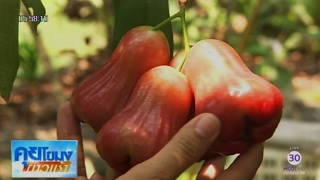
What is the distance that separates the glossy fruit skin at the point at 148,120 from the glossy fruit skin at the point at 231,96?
0.02m

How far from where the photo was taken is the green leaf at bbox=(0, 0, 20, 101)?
59cm

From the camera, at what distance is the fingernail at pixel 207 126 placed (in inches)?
20.0

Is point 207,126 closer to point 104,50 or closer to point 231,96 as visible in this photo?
point 231,96

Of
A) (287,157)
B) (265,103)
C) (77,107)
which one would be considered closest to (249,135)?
(265,103)

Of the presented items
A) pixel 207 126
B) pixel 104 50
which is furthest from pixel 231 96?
pixel 104 50

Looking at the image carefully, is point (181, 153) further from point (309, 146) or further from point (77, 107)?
point (309, 146)

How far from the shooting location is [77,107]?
0.59m

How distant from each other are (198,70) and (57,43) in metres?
0.66

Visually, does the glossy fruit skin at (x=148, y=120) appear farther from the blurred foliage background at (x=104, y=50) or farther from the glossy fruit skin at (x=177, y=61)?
the blurred foliage background at (x=104, y=50)
